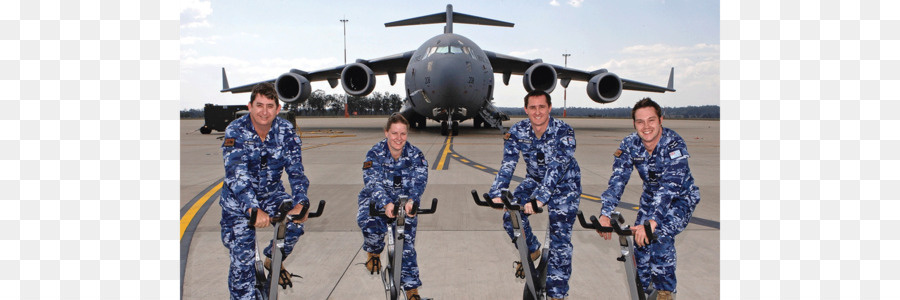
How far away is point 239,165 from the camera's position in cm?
338

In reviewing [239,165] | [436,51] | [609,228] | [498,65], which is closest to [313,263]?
[239,165]

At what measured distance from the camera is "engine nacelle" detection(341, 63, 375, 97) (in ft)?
69.7

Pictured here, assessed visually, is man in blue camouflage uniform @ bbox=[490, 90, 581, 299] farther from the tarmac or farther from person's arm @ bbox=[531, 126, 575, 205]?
the tarmac

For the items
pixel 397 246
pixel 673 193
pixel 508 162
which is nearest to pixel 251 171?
pixel 397 246

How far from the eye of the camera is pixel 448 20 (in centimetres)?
2588

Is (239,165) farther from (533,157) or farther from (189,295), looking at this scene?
(533,157)

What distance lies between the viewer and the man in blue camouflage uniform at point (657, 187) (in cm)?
321

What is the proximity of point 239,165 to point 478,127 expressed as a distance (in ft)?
89.1

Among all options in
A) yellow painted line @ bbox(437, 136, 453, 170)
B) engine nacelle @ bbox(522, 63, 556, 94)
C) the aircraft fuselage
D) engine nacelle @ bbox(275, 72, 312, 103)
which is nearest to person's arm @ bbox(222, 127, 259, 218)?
yellow painted line @ bbox(437, 136, 453, 170)

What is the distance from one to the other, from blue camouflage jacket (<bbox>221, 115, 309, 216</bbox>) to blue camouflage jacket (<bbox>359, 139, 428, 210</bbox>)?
52cm

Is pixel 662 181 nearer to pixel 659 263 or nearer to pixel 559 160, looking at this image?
pixel 659 263

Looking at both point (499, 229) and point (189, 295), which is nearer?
point (189, 295)

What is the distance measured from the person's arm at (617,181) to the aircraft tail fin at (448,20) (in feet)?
76.2

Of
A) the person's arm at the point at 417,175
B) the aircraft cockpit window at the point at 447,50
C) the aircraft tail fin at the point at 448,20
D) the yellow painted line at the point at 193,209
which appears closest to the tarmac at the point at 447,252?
the yellow painted line at the point at 193,209
